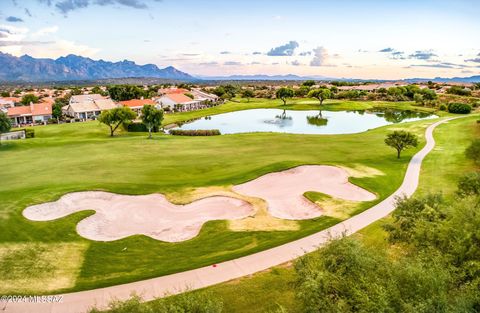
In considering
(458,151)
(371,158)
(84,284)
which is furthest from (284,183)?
(458,151)

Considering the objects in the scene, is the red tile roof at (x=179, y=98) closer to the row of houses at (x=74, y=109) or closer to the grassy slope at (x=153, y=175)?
the row of houses at (x=74, y=109)

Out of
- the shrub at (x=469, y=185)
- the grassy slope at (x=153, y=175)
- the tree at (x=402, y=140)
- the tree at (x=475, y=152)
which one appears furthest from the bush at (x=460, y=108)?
the shrub at (x=469, y=185)

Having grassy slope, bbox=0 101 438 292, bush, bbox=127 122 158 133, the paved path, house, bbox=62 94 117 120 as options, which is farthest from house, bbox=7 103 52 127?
the paved path

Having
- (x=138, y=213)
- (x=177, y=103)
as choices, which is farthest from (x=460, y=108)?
(x=138, y=213)

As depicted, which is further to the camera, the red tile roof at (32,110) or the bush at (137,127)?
the red tile roof at (32,110)

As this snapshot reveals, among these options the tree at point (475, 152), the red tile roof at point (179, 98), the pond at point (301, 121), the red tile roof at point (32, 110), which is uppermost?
the red tile roof at point (179, 98)

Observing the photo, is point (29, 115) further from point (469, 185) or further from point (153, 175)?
point (469, 185)

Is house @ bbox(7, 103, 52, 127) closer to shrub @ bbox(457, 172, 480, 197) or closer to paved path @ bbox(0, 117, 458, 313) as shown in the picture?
paved path @ bbox(0, 117, 458, 313)

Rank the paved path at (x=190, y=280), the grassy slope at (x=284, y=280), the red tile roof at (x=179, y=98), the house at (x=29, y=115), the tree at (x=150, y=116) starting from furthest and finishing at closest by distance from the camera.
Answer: the red tile roof at (x=179, y=98) < the house at (x=29, y=115) < the tree at (x=150, y=116) < the grassy slope at (x=284, y=280) < the paved path at (x=190, y=280)

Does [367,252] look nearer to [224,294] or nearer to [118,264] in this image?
[224,294]
